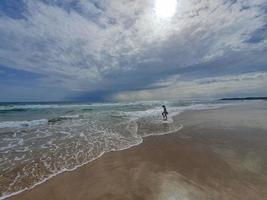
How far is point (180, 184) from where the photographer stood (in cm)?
383

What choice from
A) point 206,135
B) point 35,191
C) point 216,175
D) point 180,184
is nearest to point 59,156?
point 35,191

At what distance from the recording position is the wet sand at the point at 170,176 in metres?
3.50

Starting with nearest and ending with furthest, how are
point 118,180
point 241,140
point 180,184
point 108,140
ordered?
point 180,184, point 118,180, point 241,140, point 108,140

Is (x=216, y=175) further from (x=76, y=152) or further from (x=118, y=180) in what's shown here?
(x=76, y=152)

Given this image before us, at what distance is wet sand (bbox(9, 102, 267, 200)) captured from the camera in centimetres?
350

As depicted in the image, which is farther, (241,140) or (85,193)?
(241,140)

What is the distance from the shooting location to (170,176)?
4.25m

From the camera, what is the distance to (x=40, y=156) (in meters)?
5.78

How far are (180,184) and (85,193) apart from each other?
84.4 inches

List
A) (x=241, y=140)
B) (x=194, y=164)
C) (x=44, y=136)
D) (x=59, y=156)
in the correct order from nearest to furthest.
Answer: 1. (x=194, y=164)
2. (x=59, y=156)
3. (x=241, y=140)
4. (x=44, y=136)

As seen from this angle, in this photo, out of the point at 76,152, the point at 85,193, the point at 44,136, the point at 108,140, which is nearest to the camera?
the point at 85,193

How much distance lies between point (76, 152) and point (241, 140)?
6775mm

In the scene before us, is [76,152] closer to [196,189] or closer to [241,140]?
[196,189]

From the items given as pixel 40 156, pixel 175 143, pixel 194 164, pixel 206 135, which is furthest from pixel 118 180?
pixel 206 135
